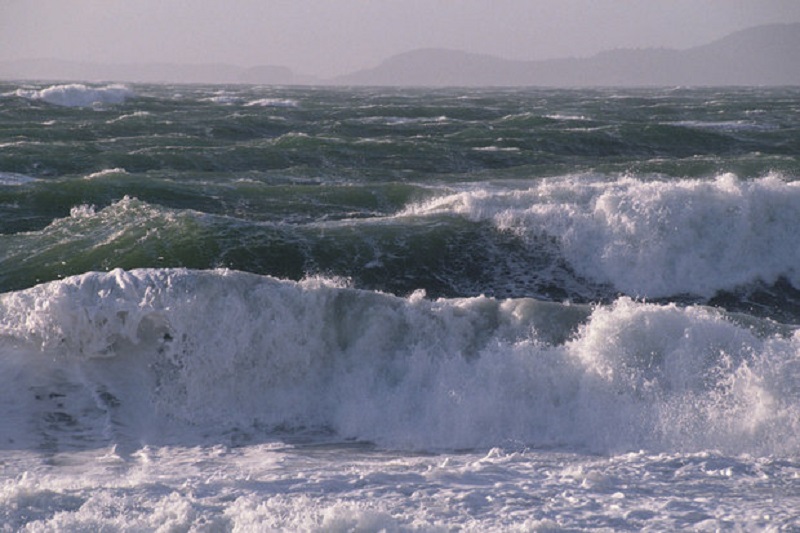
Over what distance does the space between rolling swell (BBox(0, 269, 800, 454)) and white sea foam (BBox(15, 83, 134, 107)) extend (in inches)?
1534

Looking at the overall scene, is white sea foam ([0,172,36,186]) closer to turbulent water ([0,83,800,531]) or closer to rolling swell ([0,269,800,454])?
turbulent water ([0,83,800,531])

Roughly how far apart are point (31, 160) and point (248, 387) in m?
15.8

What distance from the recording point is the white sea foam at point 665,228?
43.2ft

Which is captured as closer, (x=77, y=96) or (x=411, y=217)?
(x=411, y=217)

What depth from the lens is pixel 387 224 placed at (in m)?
14.4

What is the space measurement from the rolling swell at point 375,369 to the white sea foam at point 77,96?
39.0m

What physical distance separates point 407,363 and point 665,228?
6.66m

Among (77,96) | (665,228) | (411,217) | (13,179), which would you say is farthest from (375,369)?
(77,96)

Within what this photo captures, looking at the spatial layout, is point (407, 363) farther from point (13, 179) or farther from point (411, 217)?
point (13, 179)

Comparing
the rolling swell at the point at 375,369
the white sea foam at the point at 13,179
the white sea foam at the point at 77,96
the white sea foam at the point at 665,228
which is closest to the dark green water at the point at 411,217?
the white sea foam at the point at 665,228

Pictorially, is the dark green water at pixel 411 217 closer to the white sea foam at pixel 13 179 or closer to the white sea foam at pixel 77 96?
the white sea foam at pixel 13 179

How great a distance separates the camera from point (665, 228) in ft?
44.8

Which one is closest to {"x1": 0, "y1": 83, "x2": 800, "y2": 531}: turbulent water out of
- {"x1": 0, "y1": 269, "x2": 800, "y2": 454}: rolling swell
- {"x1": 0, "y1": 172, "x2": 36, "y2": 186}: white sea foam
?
{"x1": 0, "y1": 269, "x2": 800, "y2": 454}: rolling swell

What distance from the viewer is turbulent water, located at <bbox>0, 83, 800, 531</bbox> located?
5.88 metres
